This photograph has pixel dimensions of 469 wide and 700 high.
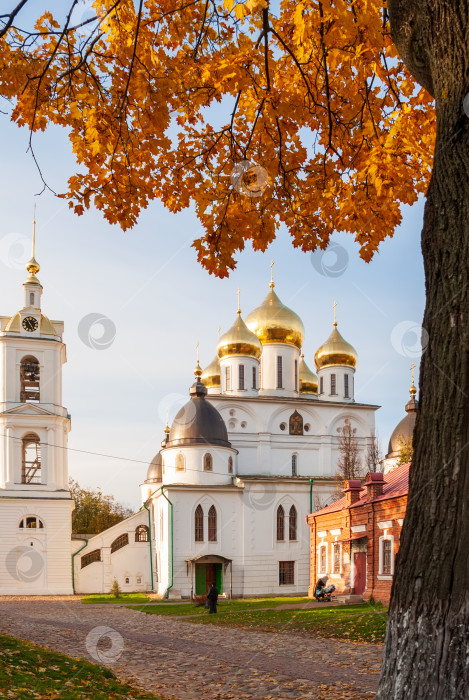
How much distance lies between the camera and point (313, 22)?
21.0 feet

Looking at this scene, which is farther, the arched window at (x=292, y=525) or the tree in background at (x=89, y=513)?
the tree in background at (x=89, y=513)

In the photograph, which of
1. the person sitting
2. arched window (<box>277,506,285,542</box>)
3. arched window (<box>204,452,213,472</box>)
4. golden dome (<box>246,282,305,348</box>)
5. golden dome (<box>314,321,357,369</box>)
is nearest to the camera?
the person sitting

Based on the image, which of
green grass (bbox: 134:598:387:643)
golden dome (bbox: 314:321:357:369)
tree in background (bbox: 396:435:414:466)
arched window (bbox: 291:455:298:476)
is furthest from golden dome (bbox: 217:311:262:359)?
green grass (bbox: 134:598:387:643)

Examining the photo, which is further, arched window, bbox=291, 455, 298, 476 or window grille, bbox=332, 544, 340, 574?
arched window, bbox=291, 455, 298, 476

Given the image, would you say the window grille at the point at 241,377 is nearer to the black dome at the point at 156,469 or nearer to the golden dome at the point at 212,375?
the golden dome at the point at 212,375

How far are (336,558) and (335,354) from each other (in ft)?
67.4

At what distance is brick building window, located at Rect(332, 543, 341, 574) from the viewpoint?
98.7ft

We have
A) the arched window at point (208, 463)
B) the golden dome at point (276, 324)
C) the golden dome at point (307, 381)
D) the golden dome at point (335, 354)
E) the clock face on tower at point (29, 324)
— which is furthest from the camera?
the golden dome at point (307, 381)

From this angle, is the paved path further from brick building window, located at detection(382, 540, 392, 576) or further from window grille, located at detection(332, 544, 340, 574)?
window grille, located at detection(332, 544, 340, 574)

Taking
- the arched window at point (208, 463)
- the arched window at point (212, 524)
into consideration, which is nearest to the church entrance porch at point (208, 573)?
the arched window at point (212, 524)

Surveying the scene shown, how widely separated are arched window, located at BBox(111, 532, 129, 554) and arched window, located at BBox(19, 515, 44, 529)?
16.8 feet

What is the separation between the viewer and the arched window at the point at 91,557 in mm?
42031

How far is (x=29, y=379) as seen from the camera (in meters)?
41.2

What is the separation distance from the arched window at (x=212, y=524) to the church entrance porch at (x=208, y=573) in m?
1.17
